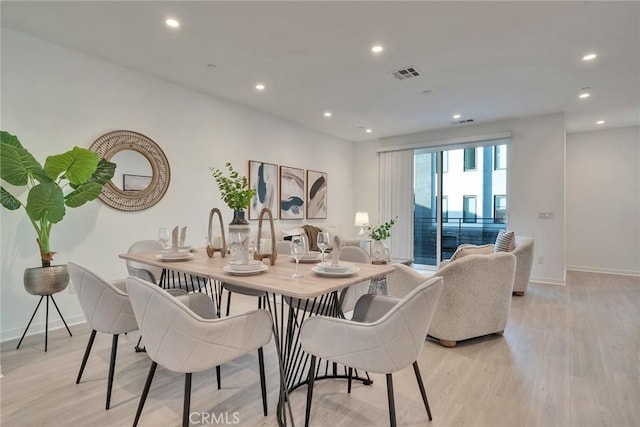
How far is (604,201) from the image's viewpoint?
6078 mm

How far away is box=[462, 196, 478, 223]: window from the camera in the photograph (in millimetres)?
6680

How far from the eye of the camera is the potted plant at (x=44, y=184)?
2.48 metres

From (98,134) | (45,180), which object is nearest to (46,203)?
(45,180)

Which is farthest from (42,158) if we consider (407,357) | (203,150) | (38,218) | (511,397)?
(511,397)

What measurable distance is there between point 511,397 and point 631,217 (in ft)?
A: 19.6

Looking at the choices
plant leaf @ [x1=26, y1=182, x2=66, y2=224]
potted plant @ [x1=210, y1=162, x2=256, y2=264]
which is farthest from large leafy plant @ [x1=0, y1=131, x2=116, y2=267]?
potted plant @ [x1=210, y1=162, x2=256, y2=264]

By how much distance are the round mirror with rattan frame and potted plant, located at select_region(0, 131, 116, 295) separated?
0.55 m

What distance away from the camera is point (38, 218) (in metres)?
2.56

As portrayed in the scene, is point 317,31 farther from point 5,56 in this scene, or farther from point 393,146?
point 393,146

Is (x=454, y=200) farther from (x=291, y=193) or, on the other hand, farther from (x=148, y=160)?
(x=148, y=160)

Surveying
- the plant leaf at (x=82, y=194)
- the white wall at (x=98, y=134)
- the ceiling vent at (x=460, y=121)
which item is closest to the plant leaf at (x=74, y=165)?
the plant leaf at (x=82, y=194)

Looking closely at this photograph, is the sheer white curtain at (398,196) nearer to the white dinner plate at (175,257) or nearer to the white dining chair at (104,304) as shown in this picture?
the white dinner plate at (175,257)

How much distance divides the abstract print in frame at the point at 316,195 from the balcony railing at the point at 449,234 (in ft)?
6.43

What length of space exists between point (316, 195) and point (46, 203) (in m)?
4.24
